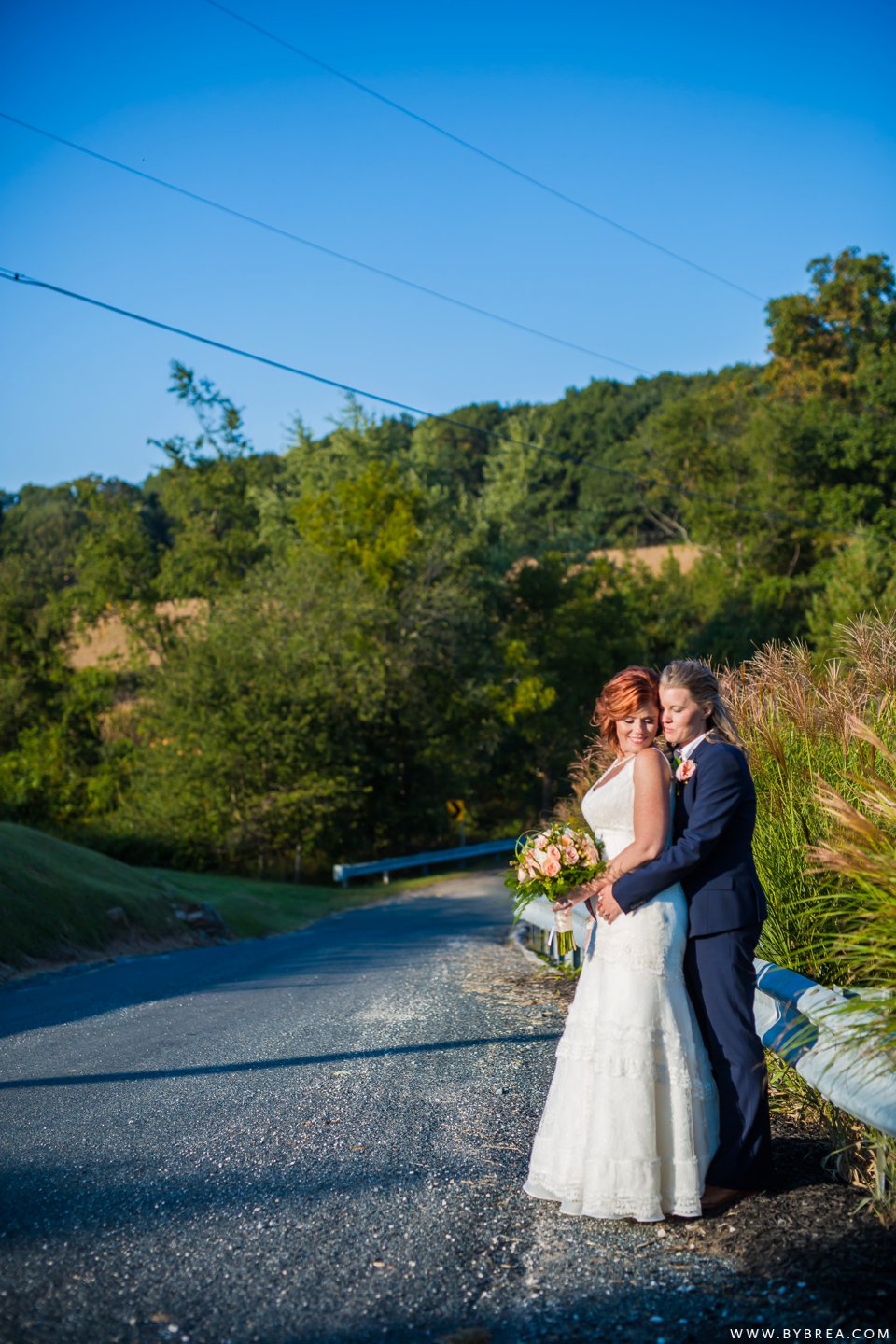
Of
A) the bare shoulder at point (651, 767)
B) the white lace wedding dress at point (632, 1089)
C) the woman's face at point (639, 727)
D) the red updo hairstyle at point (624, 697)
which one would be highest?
the red updo hairstyle at point (624, 697)

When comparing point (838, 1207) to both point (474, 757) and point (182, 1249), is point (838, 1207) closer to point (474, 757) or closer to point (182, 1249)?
point (182, 1249)

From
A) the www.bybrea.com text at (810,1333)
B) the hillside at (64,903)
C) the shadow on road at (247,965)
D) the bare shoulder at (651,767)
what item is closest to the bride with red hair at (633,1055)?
the bare shoulder at (651,767)

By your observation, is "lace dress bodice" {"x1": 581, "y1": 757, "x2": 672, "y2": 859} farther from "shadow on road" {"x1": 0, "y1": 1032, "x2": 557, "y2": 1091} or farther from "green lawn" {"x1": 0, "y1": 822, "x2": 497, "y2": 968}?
"green lawn" {"x1": 0, "y1": 822, "x2": 497, "y2": 968}

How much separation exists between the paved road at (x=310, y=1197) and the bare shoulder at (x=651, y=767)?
1704 millimetres

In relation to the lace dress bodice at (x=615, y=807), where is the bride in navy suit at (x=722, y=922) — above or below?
below

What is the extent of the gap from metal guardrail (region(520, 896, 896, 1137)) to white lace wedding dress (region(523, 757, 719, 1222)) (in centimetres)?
42

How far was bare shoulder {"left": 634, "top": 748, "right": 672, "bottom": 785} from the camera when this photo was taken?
191 inches

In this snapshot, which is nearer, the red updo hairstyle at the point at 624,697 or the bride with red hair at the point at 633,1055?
the bride with red hair at the point at 633,1055

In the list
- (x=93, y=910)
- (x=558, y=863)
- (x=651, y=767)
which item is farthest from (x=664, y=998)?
(x=93, y=910)

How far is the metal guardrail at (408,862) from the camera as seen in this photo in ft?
104

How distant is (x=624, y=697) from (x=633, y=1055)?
1.45 metres

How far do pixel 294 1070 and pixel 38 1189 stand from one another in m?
2.39

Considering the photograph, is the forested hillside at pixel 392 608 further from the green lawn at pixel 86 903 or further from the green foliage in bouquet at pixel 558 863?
the green foliage in bouquet at pixel 558 863

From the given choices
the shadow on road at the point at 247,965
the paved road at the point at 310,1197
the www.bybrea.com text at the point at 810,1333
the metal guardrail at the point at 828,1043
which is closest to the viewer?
the www.bybrea.com text at the point at 810,1333
